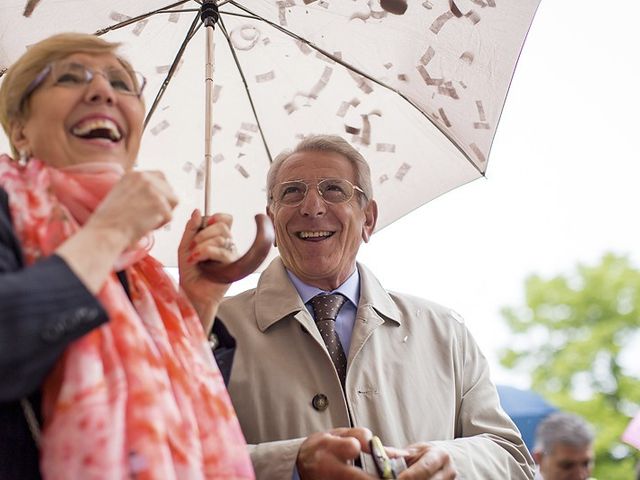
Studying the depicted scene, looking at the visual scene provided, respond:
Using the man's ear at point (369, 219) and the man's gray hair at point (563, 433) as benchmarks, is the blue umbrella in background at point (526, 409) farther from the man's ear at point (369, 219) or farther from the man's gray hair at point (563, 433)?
the man's ear at point (369, 219)

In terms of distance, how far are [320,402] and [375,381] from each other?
0.22 m

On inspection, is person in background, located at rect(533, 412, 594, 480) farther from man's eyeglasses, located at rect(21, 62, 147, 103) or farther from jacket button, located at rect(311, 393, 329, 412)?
man's eyeglasses, located at rect(21, 62, 147, 103)

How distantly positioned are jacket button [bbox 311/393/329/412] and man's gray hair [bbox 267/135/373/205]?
100 cm

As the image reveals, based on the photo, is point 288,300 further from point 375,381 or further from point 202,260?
point 202,260

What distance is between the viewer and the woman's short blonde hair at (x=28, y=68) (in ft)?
7.24

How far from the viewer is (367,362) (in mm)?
3164

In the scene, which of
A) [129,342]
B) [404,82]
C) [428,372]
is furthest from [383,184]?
[129,342]

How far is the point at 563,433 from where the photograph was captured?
597 centimetres

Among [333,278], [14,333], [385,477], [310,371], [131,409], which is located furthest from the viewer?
[333,278]

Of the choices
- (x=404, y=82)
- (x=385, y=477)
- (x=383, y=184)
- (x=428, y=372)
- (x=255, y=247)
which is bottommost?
(x=385, y=477)

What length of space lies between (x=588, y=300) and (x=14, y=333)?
2723cm

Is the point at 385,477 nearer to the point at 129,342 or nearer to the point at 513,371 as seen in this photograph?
the point at 129,342

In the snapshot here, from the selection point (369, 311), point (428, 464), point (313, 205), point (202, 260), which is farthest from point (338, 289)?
point (202, 260)

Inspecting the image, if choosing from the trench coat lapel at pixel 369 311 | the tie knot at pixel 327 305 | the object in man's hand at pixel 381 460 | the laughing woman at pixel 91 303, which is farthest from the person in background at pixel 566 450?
the laughing woman at pixel 91 303
